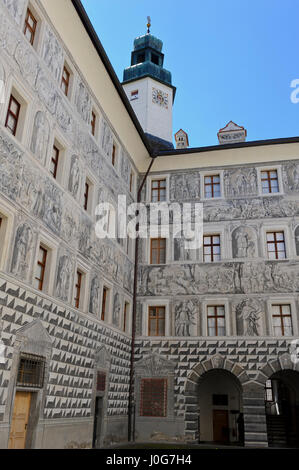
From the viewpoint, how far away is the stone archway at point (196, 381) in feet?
44.6

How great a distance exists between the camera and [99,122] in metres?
13.2

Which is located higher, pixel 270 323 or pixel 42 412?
pixel 270 323

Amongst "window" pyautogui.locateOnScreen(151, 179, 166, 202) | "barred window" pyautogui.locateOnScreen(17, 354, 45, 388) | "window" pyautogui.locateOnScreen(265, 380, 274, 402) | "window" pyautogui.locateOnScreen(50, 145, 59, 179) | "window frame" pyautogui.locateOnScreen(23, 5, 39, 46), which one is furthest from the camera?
"window" pyautogui.locateOnScreen(265, 380, 274, 402)

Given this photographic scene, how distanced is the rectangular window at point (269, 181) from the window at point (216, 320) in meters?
4.51

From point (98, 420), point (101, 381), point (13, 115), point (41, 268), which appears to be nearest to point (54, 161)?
point (13, 115)

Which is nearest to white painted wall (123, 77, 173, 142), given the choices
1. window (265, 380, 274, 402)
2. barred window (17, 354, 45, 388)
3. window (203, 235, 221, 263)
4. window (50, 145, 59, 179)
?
window (203, 235, 221, 263)

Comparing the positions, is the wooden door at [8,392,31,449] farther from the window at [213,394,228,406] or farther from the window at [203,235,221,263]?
the window at [213,394,228,406]

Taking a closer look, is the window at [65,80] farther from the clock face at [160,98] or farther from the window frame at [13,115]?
the clock face at [160,98]

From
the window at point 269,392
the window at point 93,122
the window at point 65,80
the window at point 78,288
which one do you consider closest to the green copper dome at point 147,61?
the window at point 93,122

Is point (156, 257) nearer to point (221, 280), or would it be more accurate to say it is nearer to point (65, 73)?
point (221, 280)

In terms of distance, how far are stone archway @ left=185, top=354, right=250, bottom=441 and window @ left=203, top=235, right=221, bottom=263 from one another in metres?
3.24

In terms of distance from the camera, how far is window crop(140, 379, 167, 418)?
13930mm
